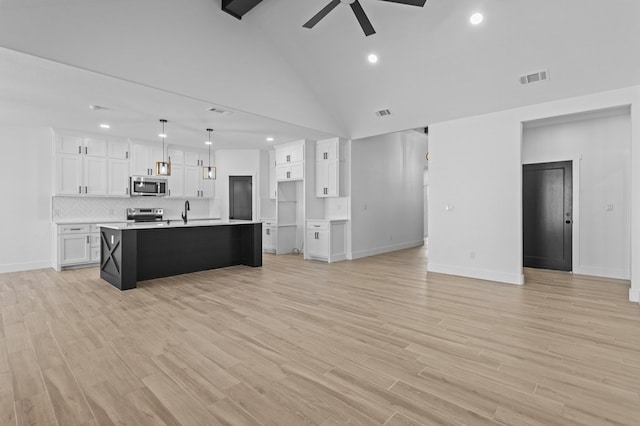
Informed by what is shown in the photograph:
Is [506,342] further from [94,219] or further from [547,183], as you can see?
[94,219]

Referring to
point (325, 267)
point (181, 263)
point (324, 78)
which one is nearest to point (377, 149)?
point (324, 78)

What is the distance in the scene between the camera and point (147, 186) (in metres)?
7.35

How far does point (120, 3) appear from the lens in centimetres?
384

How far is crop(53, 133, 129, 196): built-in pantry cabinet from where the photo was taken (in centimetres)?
635

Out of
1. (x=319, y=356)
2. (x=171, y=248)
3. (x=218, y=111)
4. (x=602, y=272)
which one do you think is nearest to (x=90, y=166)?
(x=171, y=248)

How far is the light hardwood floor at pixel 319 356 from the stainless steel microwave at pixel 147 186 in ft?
9.77

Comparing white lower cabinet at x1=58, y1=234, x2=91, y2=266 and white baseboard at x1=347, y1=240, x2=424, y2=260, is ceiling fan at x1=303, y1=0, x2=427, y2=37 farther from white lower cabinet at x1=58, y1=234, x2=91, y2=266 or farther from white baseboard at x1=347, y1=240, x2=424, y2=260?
white lower cabinet at x1=58, y1=234, x2=91, y2=266

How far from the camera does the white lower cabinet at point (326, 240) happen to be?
23.1 ft

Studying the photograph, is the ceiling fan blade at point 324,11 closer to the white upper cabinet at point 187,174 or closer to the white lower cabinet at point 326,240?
the white lower cabinet at point 326,240

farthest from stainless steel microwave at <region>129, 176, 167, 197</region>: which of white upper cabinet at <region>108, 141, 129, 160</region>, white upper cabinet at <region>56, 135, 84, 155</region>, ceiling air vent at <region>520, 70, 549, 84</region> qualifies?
ceiling air vent at <region>520, 70, 549, 84</region>

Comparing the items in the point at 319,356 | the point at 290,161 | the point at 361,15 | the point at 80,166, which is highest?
the point at 361,15

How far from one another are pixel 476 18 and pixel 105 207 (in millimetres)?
7816

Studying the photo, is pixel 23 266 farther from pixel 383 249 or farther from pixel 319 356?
pixel 383 249

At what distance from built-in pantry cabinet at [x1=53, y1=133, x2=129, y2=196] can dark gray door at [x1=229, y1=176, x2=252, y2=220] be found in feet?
8.26
